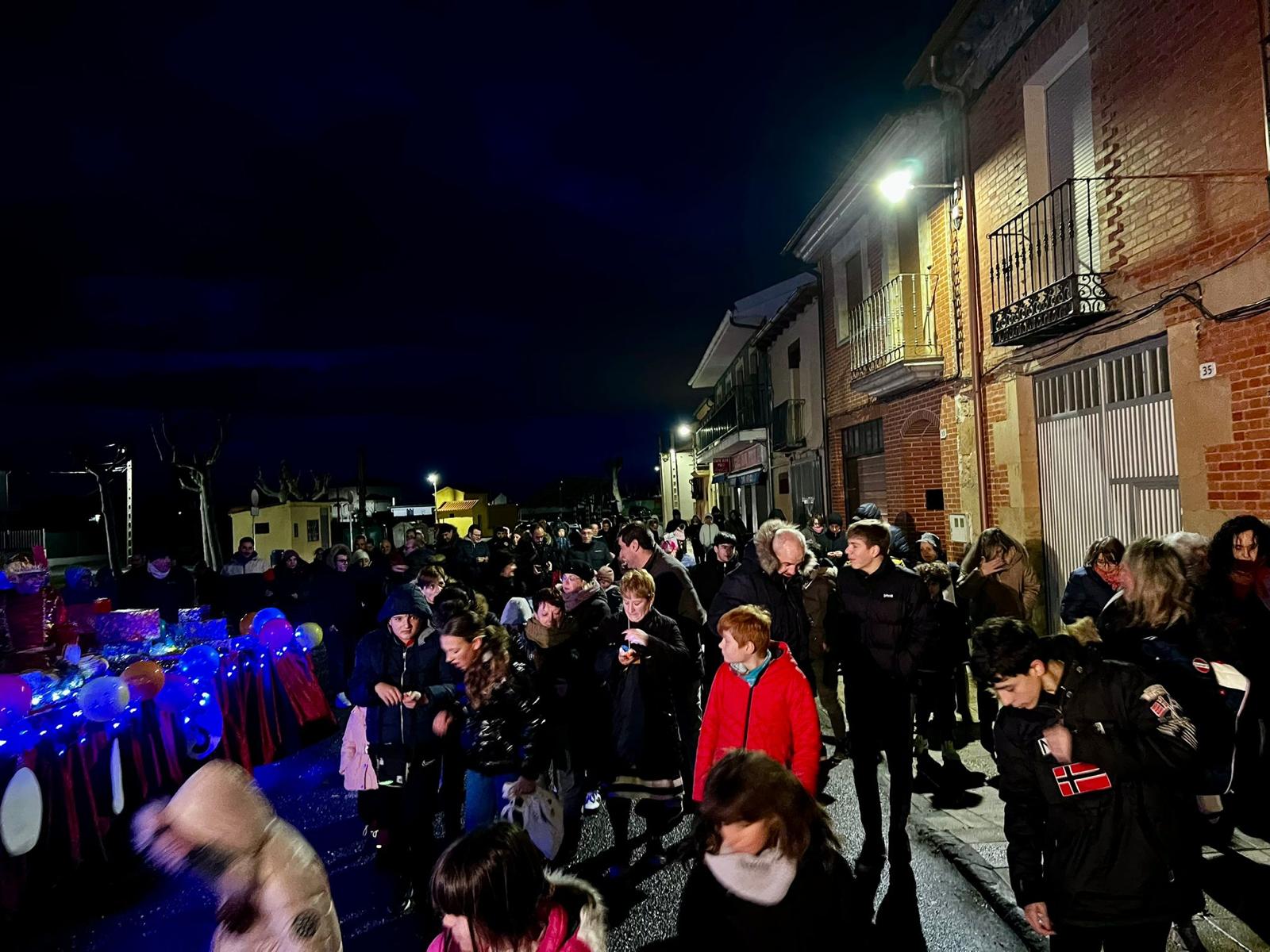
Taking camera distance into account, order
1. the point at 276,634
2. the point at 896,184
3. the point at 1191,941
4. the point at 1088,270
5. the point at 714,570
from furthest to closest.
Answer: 1. the point at 896,184
2. the point at 714,570
3. the point at 1088,270
4. the point at 276,634
5. the point at 1191,941

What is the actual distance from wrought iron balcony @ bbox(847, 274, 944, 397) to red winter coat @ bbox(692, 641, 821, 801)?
8.47 meters

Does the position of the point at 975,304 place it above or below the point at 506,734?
above

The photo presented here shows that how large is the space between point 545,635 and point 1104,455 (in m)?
6.43

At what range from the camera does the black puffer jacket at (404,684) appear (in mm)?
4582

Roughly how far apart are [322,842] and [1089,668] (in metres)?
4.62

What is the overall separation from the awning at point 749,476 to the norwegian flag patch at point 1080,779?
19857mm

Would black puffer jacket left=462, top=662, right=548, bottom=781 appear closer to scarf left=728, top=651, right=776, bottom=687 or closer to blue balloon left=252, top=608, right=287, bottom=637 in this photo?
scarf left=728, top=651, right=776, bottom=687

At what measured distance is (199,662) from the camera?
20.6 feet

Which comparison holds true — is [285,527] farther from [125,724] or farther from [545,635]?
[545,635]

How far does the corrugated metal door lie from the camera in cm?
741

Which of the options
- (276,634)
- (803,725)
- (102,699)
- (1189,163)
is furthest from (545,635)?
(1189,163)

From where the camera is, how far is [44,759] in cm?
472

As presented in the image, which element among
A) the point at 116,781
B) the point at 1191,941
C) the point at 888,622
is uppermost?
the point at 888,622

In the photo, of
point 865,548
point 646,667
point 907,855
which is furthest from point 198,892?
point 865,548
